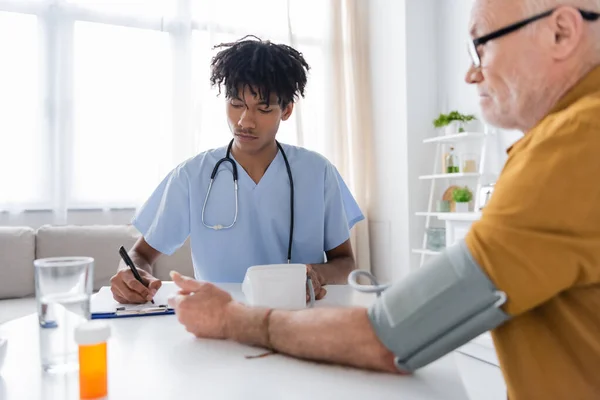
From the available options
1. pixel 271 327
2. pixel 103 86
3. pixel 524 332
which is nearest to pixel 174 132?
pixel 103 86

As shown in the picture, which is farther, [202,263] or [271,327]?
[202,263]

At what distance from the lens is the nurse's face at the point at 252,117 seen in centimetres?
149

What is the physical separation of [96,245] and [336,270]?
2015 millimetres

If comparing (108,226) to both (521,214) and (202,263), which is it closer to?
(202,263)

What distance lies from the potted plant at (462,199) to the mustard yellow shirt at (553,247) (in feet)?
8.48

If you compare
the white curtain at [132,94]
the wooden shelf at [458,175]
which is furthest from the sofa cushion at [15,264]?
the wooden shelf at [458,175]

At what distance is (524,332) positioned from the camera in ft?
2.11

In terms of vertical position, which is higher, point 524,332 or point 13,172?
point 13,172

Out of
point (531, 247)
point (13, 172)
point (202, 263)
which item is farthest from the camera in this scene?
point (13, 172)

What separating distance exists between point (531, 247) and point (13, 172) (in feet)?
10.6

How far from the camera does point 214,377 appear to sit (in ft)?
2.17

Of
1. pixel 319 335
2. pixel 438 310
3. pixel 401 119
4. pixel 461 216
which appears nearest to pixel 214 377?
pixel 319 335

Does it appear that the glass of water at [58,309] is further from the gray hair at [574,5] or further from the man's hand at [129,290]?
the gray hair at [574,5]

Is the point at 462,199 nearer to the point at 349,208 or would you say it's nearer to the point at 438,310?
the point at 349,208
